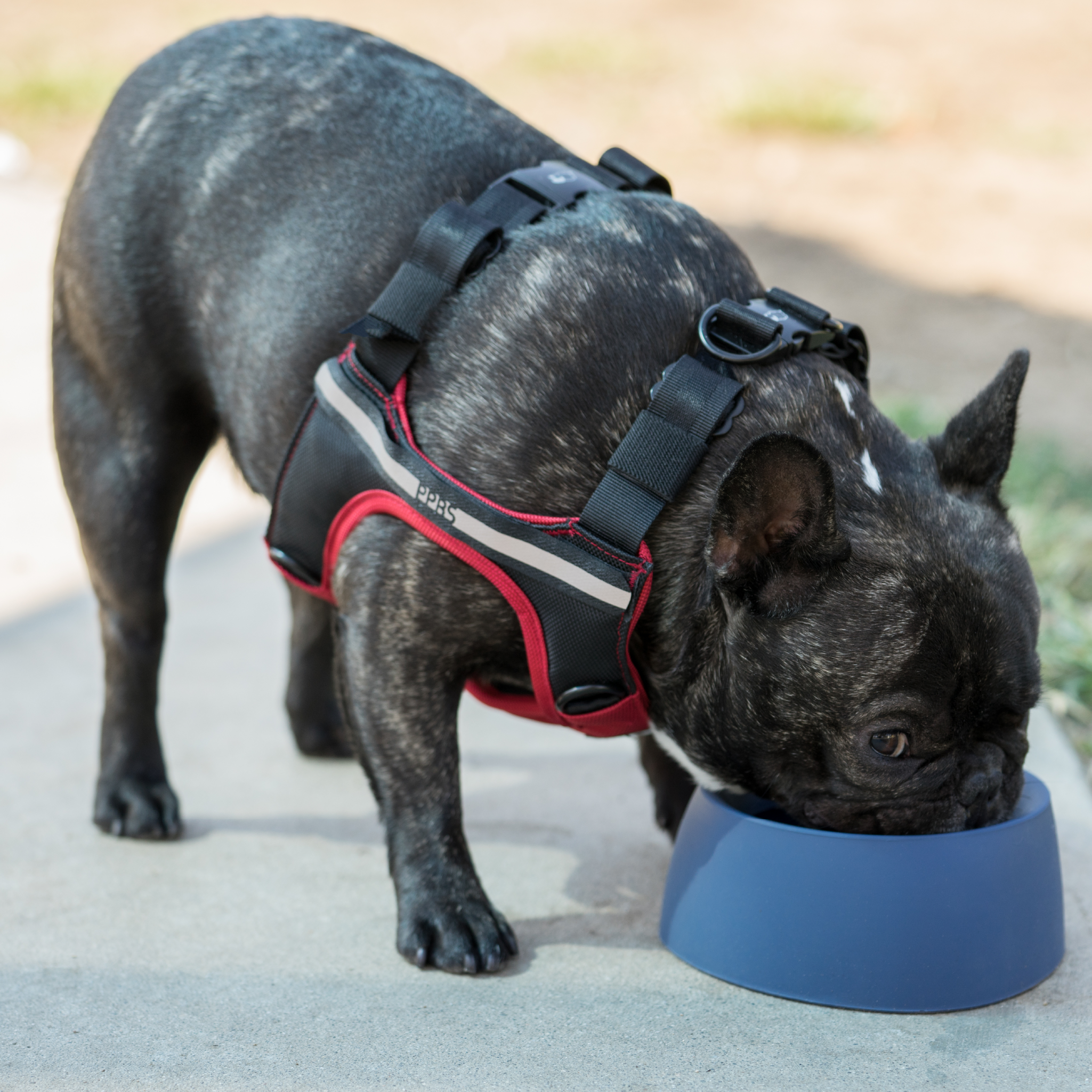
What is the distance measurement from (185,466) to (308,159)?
2.82ft

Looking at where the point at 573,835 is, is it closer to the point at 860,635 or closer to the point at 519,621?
the point at 519,621

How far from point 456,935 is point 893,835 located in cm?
90

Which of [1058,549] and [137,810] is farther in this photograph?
[1058,549]

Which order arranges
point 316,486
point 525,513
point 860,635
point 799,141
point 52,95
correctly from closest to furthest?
point 860,635 < point 525,513 < point 316,486 < point 52,95 < point 799,141

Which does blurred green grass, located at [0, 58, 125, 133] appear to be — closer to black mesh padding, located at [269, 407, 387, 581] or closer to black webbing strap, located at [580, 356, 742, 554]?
black mesh padding, located at [269, 407, 387, 581]

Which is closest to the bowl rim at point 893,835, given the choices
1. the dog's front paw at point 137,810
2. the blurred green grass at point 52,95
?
the dog's front paw at point 137,810

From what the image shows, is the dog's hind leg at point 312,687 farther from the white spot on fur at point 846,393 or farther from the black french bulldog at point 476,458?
the white spot on fur at point 846,393

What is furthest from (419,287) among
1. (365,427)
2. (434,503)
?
(434,503)

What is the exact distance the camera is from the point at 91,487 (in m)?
3.55

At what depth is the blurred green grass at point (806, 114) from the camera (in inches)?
481

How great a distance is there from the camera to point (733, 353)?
272 centimetres

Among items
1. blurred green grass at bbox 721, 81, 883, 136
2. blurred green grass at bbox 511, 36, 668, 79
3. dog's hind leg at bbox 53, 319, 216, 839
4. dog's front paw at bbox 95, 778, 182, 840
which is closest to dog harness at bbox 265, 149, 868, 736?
dog's hind leg at bbox 53, 319, 216, 839

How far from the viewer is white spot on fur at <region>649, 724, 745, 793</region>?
2857 mm

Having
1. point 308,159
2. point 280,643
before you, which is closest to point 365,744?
point 308,159
